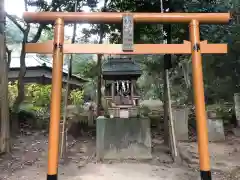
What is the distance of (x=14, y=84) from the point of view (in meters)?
11.9

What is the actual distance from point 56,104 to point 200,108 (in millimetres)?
2213

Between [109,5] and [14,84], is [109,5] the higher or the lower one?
the higher one

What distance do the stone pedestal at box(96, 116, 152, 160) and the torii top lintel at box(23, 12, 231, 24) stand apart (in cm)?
316

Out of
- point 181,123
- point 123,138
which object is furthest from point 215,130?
point 123,138

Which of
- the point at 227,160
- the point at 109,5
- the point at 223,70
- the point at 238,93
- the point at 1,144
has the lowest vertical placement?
the point at 227,160

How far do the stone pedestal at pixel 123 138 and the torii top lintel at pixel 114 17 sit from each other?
316 centimetres

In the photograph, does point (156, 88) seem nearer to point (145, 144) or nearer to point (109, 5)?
point (109, 5)

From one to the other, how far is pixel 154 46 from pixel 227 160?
410cm

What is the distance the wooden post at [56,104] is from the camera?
382 cm

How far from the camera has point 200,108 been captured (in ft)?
13.3

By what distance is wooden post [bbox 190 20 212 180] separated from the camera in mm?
3944

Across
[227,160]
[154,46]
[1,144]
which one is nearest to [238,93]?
[227,160]

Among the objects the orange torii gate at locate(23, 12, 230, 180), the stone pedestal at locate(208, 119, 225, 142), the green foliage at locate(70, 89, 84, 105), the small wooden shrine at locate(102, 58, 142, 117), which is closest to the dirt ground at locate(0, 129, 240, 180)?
the small wooden shrine at locate(102, 58, 142, 117)

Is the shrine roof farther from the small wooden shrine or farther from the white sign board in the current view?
the white sign board
